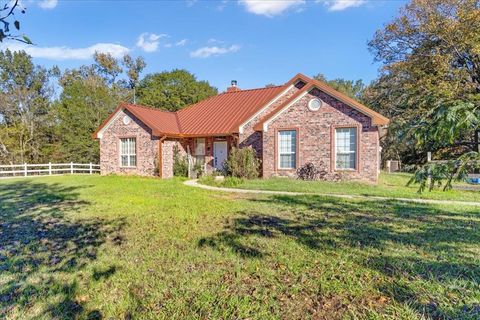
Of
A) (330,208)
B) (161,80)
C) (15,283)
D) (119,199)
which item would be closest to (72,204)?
(119,199)

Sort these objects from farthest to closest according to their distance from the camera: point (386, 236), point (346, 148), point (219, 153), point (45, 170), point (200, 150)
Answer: point (45, 170)
point (200, 150)
point (219, 153)
point (346, 148)
point (386, 236)

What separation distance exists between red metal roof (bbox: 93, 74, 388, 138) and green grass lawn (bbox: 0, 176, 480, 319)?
985 centimetres

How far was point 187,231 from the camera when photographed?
20.9 ft

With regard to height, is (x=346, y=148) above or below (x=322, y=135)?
below

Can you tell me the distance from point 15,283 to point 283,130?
13335 mm

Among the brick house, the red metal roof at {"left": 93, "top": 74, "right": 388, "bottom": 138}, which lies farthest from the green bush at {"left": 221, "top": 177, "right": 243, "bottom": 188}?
the red metal roof at {"left": 93, "top": 74, "right": 388, "bottom": 138}

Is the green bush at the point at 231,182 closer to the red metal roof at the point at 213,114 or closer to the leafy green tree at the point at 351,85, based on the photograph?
the red metal roof at the point at 213,114

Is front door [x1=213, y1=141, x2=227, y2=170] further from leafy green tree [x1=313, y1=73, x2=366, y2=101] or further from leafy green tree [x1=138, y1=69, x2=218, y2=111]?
leafy green tree [x1=313, y1=73, x2=366, y2=101]

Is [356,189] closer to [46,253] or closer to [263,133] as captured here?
[263,133]

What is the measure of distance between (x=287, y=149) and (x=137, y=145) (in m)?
9.90

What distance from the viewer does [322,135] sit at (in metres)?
15.0

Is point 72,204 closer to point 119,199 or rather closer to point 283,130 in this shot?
point 119,199

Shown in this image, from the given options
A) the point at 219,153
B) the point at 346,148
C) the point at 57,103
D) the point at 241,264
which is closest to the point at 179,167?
the point at 219,153

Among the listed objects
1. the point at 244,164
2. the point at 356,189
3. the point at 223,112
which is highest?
the point at 223,112
